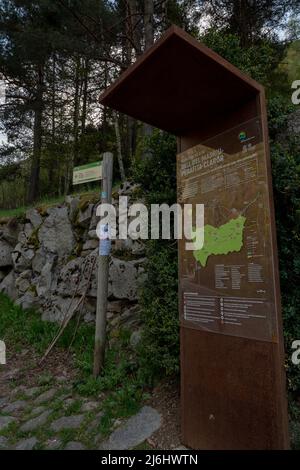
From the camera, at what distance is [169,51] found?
217cm

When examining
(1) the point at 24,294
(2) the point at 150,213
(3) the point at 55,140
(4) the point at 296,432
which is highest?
(3) the point at 55,140

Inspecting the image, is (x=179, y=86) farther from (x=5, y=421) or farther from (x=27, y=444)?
(x=5, y=421)

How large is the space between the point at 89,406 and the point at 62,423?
316 mm

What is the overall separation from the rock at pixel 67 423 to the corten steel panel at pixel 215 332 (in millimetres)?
1021

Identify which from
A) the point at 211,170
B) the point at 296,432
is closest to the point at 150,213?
the point at 211,170

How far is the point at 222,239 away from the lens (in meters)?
2.49

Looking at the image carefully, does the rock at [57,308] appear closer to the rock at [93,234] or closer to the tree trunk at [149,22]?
the rock at [93,234]

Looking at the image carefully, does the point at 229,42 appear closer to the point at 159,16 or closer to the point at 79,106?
the point at 159,16

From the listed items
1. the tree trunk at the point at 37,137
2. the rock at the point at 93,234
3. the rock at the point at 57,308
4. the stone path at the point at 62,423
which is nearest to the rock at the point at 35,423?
the stone path at the point at 62,423

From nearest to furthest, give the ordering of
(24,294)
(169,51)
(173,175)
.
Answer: (169,51)
(173,175)
(24,294)

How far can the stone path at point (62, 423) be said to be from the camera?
2.67 metres

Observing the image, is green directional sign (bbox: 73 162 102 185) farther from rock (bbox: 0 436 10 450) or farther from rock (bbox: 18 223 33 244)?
rock (bbox: 18 223 33 244)

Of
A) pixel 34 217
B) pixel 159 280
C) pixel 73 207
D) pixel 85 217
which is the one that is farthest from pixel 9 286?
pixel 159 280

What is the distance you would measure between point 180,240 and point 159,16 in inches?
377
